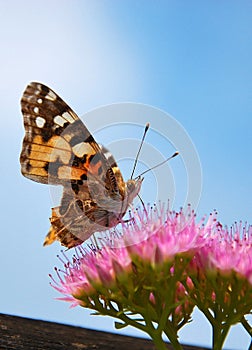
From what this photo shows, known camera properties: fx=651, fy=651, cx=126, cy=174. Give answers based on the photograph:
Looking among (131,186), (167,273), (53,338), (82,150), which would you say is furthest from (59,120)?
(53,338)

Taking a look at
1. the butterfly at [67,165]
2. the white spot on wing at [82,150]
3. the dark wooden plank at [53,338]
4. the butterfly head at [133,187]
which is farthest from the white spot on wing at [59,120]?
the dark wooden plank at [53,338]

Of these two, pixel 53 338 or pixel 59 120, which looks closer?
pixel 59 120

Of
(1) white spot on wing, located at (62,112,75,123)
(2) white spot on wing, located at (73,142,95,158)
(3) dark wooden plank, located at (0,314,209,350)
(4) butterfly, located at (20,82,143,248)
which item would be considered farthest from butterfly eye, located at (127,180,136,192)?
(3) dark wooden plank, located at (0,314,209,350)

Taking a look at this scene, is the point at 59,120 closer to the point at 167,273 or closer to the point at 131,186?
the point at 131,186

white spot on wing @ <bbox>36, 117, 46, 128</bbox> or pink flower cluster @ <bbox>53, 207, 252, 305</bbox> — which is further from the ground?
white spot on wing @ <bbox>36, 117, 46, 128</bbox>

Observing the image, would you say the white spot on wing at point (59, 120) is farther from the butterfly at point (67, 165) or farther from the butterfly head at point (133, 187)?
the butterfly head at point (133, 187)

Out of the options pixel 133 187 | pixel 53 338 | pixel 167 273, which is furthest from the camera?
pixel 53 338

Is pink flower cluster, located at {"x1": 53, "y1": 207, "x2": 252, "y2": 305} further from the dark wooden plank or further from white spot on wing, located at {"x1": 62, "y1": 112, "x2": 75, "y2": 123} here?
the dark wooden plank
